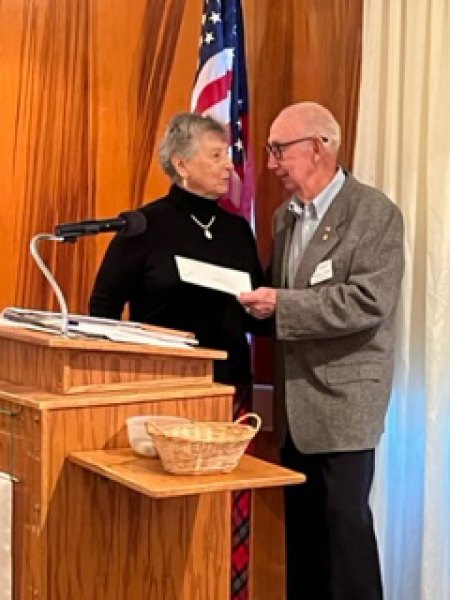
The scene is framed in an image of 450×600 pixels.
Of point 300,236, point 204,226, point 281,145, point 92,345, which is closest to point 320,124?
point 281,145

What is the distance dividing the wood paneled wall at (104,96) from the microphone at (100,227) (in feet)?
3.28

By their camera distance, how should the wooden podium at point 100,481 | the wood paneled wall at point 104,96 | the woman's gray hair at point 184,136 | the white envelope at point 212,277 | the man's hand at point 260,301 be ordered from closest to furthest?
the wooden podium at point 100,481
the white envelope at point 212,277
the man's hand at point 260,301
the woman's gray hair at point 184,136
the wood paneled wall at point 104,96

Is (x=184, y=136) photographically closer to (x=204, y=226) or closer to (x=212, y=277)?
(x=204, y=226)

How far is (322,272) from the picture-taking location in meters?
2.66

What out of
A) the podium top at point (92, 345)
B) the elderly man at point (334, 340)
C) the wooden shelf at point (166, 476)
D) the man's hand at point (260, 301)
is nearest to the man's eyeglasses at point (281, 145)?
the elderly man at point (334, 340)

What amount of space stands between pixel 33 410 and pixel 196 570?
0.50 meters

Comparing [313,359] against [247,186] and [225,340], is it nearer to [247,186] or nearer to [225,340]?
[225,340]

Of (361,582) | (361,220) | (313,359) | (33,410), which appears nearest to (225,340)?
(313,359)

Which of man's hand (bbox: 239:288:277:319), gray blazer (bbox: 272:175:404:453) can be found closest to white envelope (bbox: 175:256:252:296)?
man's hand (bbox: 239:288:277:319)

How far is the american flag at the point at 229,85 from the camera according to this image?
314 cm

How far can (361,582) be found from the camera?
2.68 metres

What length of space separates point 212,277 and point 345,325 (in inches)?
15.6

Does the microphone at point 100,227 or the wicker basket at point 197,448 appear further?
the microphone at point 100,227

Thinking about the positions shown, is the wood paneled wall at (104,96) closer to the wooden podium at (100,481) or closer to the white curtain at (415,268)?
the white curtain at (415,268)
